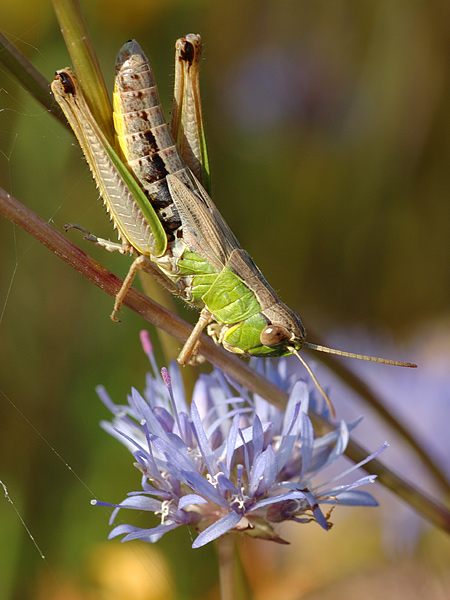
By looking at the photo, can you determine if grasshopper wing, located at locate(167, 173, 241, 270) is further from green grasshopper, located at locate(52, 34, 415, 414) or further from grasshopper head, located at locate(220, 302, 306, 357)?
grasshopper head, located at locate(220, 302, 306, 357)

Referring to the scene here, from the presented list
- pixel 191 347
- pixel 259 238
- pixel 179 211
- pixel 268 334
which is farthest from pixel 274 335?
pixel 259 238

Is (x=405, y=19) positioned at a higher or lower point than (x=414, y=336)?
higher

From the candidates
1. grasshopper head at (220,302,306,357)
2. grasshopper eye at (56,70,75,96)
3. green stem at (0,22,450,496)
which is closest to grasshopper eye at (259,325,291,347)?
grasshopper head at (220,302,306,357)

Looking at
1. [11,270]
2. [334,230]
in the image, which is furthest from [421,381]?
[11,270]

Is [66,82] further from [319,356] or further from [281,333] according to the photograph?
[319,356]

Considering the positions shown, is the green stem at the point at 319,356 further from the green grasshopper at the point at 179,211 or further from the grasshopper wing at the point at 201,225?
the grasshopper wing at the point at 201,225

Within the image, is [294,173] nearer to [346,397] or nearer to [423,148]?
[423,148]
